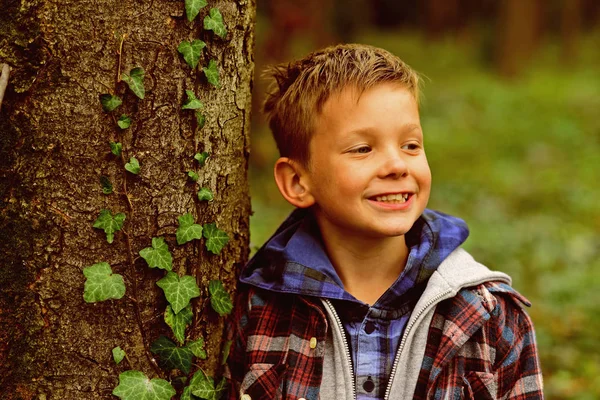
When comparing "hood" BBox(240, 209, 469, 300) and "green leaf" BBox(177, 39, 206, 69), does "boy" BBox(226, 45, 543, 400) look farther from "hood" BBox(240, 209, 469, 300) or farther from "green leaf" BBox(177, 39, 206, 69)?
"green leaf" BBox(177, 39, 206, 69)

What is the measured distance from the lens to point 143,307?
194 cm

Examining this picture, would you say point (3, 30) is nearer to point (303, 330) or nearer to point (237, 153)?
point (237, 153)

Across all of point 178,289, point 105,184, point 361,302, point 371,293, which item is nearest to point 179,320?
point 178,289

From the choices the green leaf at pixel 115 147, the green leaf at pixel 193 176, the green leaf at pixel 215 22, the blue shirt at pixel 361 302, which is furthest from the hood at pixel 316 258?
the green leaf at pixel 215 22

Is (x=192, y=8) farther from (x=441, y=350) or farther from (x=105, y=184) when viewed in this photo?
(x=441, y=350)

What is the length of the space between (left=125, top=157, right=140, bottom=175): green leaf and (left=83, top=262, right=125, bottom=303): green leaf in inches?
11.3

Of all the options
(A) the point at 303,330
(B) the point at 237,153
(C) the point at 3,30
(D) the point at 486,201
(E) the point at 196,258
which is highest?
(D) the point at 486,201

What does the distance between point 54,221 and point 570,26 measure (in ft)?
72.5

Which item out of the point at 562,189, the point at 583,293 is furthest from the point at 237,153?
the point at 562,189

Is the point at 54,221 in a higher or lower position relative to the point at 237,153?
lower

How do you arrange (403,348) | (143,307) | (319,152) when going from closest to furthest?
(143,307)
(403,348)
(319,152)

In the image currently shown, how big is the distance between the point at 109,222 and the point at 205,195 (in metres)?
0.32

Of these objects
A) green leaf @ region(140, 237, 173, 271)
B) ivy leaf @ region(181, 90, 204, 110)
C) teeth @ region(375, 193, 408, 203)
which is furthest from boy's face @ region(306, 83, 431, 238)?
green leaf @ region(140, 237, 173, 271)

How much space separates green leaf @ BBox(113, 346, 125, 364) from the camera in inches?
74.6
